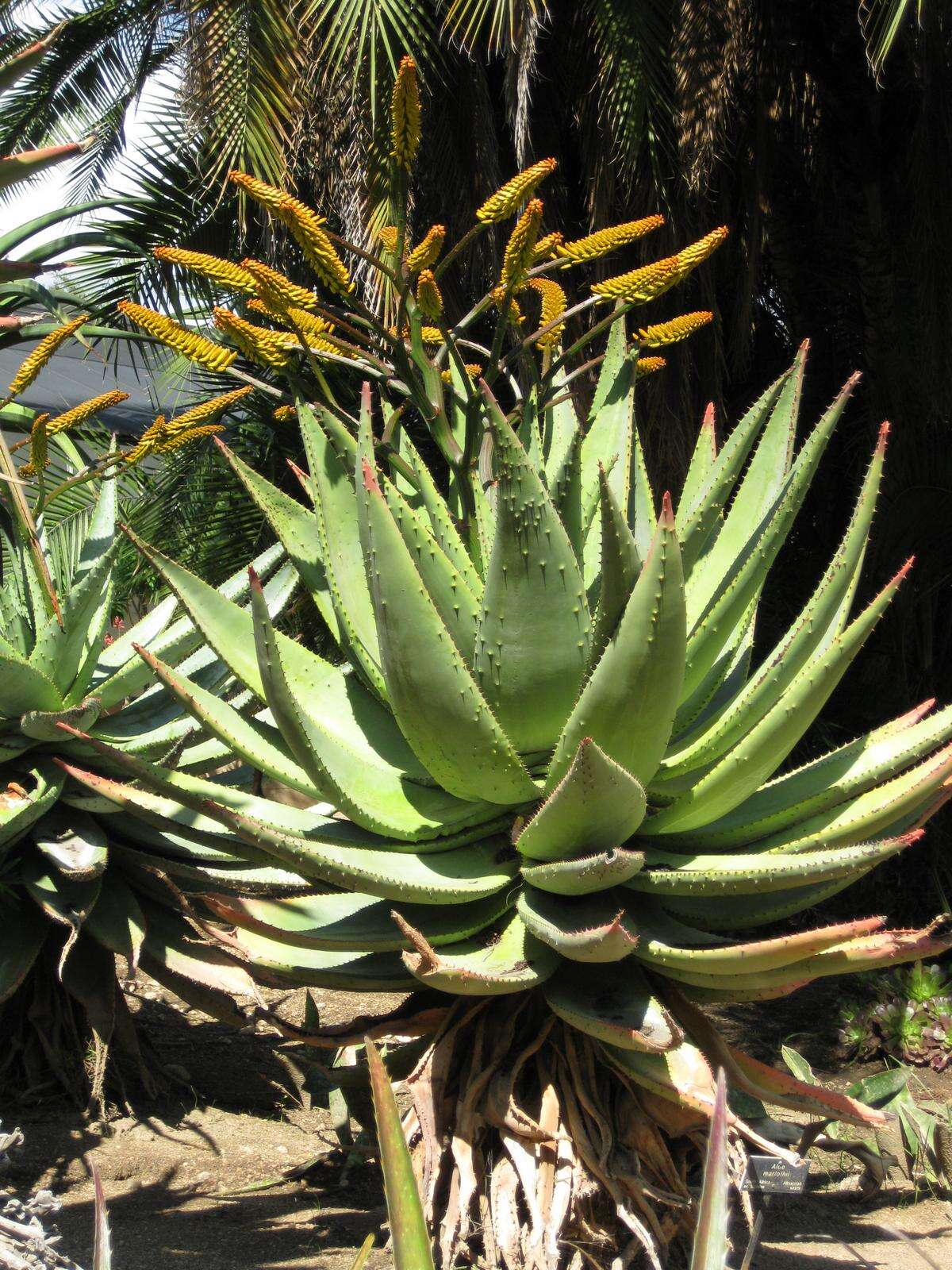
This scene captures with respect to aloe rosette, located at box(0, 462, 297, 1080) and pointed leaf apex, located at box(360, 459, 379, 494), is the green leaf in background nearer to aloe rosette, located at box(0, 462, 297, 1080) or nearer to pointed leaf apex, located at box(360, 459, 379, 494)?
pointed leaf apex, located at box(360, 459, 379, 494)

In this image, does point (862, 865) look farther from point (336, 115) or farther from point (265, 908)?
point (336, 115)

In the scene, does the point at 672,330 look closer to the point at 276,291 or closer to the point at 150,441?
the point at 276,291

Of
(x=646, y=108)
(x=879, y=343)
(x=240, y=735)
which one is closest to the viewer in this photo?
(x=240, y=735)

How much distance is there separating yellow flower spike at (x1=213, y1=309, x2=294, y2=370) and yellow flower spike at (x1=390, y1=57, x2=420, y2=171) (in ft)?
1.62

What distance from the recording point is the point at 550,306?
2.88 meters

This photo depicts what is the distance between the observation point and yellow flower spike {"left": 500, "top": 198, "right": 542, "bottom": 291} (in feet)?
7.95

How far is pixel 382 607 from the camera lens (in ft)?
7.27

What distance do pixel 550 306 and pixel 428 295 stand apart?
0.46 meters

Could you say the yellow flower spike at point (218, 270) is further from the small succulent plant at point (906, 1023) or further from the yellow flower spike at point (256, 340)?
the small succulent plant at point (906, 1023)

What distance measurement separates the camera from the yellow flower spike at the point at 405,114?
93.0 inches

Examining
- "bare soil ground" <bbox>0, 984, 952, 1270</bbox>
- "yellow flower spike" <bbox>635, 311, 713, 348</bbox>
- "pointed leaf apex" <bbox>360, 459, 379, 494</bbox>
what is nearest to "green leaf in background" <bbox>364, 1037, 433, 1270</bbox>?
"pointed leaf apex" <bbox>360, 459, 379, 494</bbox>

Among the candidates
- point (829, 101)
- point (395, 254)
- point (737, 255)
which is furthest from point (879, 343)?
point (395, 254)

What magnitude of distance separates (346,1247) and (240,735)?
121cm

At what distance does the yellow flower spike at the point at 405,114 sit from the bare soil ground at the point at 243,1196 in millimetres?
2325
